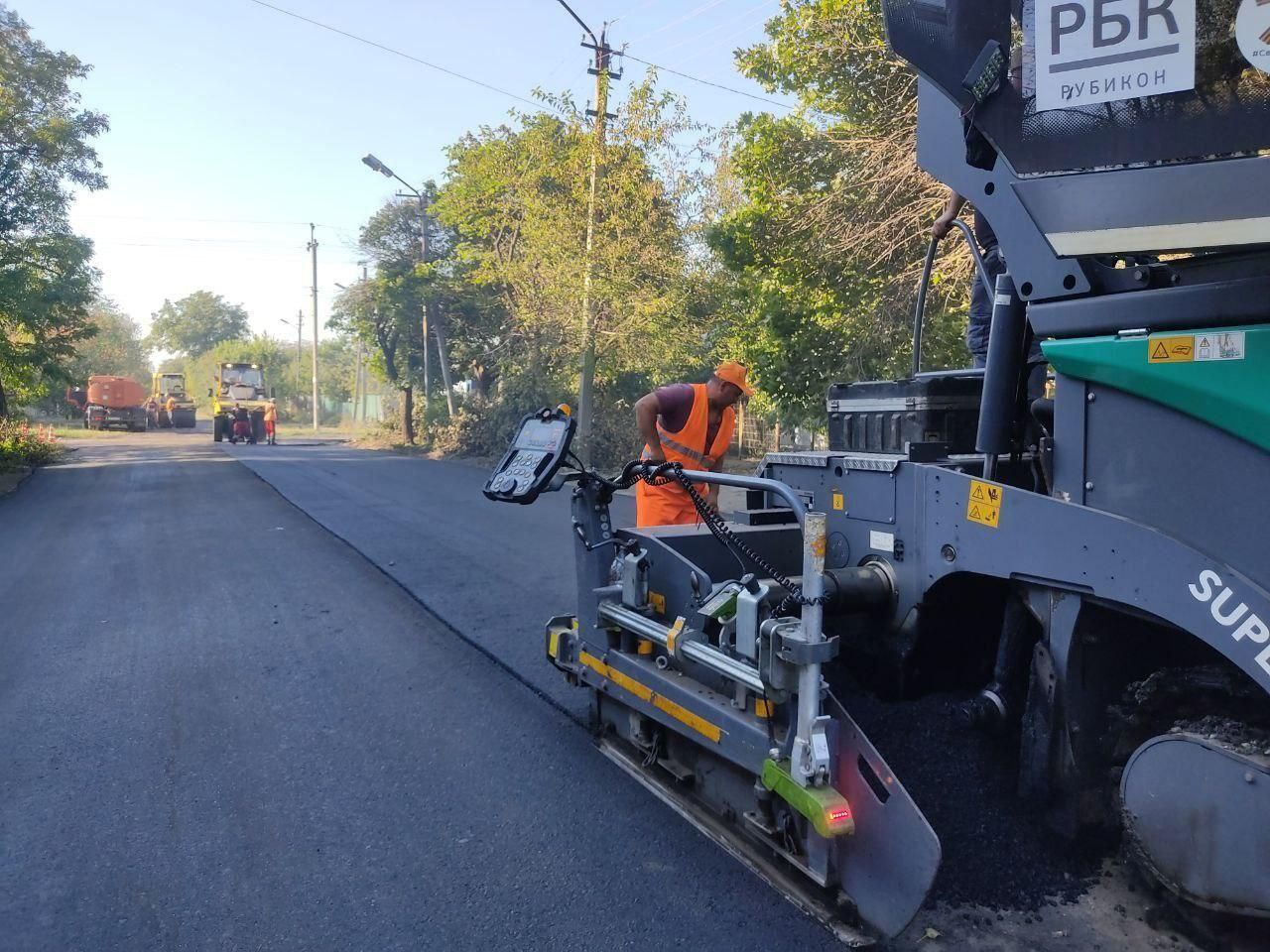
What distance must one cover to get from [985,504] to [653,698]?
57.9 inches

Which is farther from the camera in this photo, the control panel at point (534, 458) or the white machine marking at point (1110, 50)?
the control panel at point (534, 458)

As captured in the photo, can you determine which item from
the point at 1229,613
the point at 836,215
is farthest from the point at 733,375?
the point at 836,215

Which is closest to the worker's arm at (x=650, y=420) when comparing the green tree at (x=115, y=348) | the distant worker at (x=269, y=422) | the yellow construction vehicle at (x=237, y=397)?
the distant worker at (x=269, y=422)

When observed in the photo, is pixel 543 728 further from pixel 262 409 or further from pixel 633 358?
pixel 262 409

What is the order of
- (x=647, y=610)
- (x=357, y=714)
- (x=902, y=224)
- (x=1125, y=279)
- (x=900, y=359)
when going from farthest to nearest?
(x=900, y=359) < (x=902, y=224) < (x=357, y=714) < (x=647, y=610) < (x=1125, y=279)

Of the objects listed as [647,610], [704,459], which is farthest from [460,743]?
[704,459]

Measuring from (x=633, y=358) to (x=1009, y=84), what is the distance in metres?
15.1

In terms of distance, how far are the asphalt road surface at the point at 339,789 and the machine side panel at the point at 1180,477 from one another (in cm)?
120

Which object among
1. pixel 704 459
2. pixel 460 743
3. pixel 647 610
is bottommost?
pixel 460 743

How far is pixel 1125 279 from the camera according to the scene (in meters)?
2.31

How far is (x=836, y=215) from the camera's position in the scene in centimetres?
1043

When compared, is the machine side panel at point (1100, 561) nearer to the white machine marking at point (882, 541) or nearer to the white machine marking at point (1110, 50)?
the white machine marking at point (882, 541)

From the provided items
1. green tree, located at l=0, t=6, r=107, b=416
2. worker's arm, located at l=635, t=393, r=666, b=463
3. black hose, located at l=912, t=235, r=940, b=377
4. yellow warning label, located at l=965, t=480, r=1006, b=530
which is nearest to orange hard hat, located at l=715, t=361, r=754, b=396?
worker's arm, located at l=635, t=393, r=666, b=463

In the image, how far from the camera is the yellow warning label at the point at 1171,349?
2158 mm
